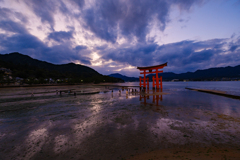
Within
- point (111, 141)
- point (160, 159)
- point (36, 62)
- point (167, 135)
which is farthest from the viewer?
point (36, 62)

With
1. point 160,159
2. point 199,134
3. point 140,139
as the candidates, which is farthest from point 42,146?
point 199,134

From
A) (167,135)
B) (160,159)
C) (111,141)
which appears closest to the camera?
(160,159)

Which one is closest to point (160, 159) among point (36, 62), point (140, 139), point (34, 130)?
point (140, 139)

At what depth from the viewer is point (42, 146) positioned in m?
5.19

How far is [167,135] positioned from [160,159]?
2406 mm

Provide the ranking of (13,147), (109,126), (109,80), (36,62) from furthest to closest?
(36,62) < (109,80) < (109,126) < (13,147)

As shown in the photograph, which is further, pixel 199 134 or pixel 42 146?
pixel 199 134

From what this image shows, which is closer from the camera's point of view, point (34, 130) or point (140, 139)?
point (140, 139)

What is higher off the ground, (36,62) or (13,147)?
(36,62)

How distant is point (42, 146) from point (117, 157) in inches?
167

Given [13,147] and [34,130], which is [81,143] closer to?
[13,147]

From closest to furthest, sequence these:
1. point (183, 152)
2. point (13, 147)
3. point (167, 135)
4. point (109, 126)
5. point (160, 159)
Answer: point (160, 159) → point (183, 152) → point (13, 147) → point (167, 135) → point (109, 126)

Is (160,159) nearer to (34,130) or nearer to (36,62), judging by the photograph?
(34,130)

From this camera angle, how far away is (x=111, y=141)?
5594 millimetres
